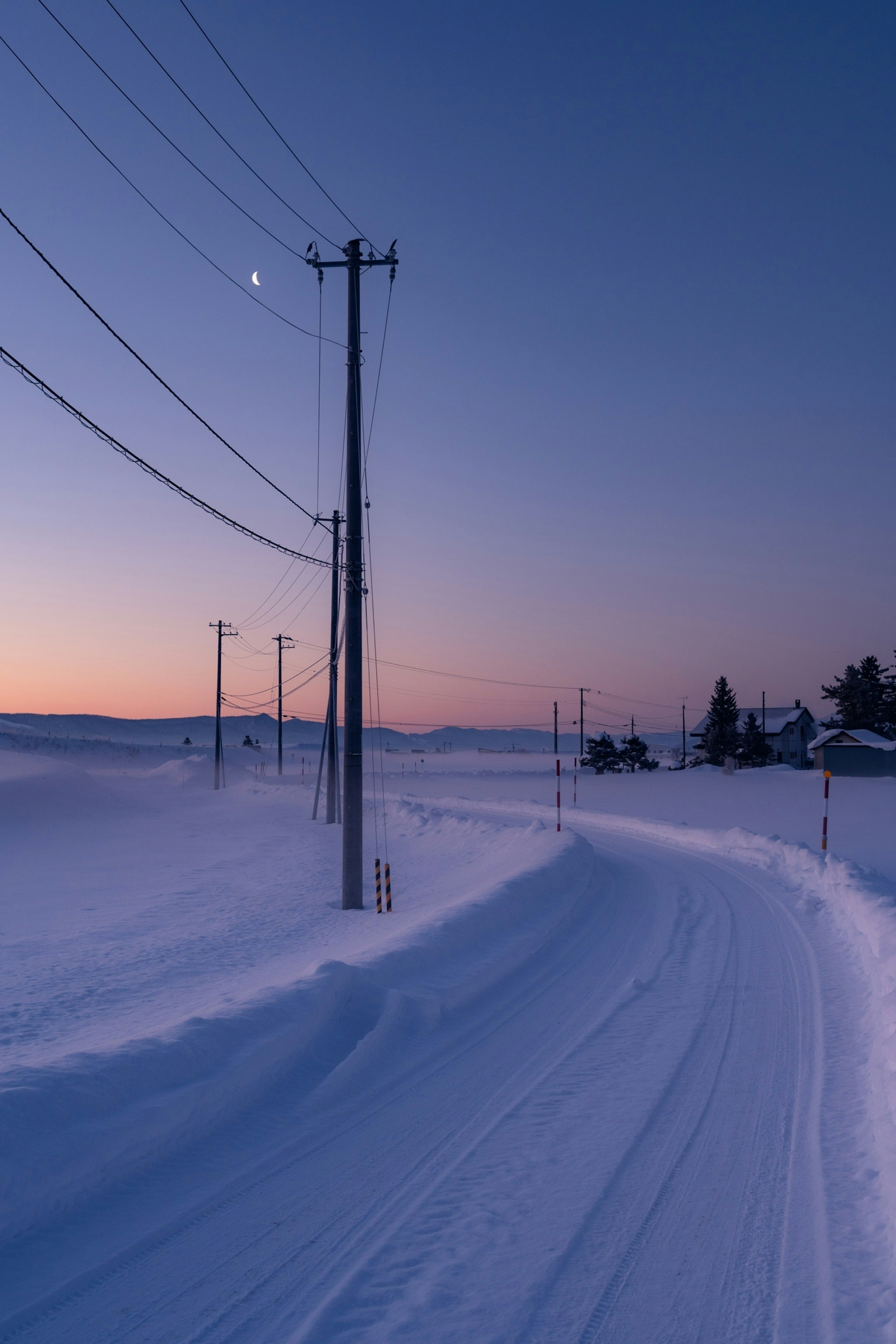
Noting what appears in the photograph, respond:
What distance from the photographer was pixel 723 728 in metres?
80.4

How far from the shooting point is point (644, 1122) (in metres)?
5.30

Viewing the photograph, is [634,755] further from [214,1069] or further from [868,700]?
[214,1069]

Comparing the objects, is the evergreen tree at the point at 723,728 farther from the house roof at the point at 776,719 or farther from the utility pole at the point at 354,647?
the utility pole at the point at 354,647

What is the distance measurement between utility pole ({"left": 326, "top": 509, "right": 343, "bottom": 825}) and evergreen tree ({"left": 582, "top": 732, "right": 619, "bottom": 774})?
162ft

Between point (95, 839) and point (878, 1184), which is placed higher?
point (878, 1184)

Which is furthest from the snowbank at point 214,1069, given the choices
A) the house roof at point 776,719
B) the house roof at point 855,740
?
the house roof at point 776,719

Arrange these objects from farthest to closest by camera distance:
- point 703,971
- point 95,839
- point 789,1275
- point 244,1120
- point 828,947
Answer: point 95,839 < point 828,947 < point 703,971 < point 244,1120 < point 789,1275

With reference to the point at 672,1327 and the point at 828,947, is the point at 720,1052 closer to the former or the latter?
the point at 672,1327

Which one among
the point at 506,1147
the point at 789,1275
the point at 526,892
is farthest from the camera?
the point at 526,892

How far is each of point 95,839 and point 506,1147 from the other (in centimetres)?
2671

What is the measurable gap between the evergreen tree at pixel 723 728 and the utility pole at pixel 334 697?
56699mm

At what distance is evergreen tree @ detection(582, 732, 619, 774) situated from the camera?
255 feet

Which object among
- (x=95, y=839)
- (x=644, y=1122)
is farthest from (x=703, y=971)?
(x=95, y=839)

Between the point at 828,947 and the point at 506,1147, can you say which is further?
the point at 828,947
